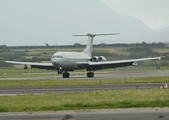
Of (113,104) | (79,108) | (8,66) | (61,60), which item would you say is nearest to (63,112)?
(79,108)

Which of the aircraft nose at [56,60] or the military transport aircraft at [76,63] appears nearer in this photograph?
Answer: the aircraft nose at [56,60]

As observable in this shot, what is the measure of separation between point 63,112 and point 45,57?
10103cm

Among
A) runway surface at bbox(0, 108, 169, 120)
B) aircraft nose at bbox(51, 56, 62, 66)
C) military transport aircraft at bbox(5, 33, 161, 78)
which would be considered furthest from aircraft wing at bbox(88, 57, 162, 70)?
runway surface at bbox(0, 108, 169, 120)

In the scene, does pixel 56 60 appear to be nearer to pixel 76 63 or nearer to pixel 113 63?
pixel 76 63

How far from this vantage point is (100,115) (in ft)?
69.8

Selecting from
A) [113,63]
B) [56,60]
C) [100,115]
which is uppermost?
[56,60]

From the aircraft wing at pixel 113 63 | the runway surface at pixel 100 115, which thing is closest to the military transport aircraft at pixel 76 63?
the aircraft wing at pixel 113 63

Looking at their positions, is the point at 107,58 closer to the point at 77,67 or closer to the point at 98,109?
the point at 77,67

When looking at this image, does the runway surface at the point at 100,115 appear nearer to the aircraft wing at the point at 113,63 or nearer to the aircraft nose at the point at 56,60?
the aircraft wing at the point at 113,63

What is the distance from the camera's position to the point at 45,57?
4872 inches

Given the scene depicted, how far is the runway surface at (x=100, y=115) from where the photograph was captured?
20.3 metres

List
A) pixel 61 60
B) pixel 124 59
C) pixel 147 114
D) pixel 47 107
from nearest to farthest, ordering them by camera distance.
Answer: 1. pixel 147 114
2. pixel 47 107
3. pixel 61 60
4. pixel 124 59

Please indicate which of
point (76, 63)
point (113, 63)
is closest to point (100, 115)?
point (113, 63)

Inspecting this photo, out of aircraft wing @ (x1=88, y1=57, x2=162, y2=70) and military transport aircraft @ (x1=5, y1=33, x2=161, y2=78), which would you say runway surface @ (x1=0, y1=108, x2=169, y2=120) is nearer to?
aircraft wing @ (x1=88, y1=57, x2=162, y2=70)
